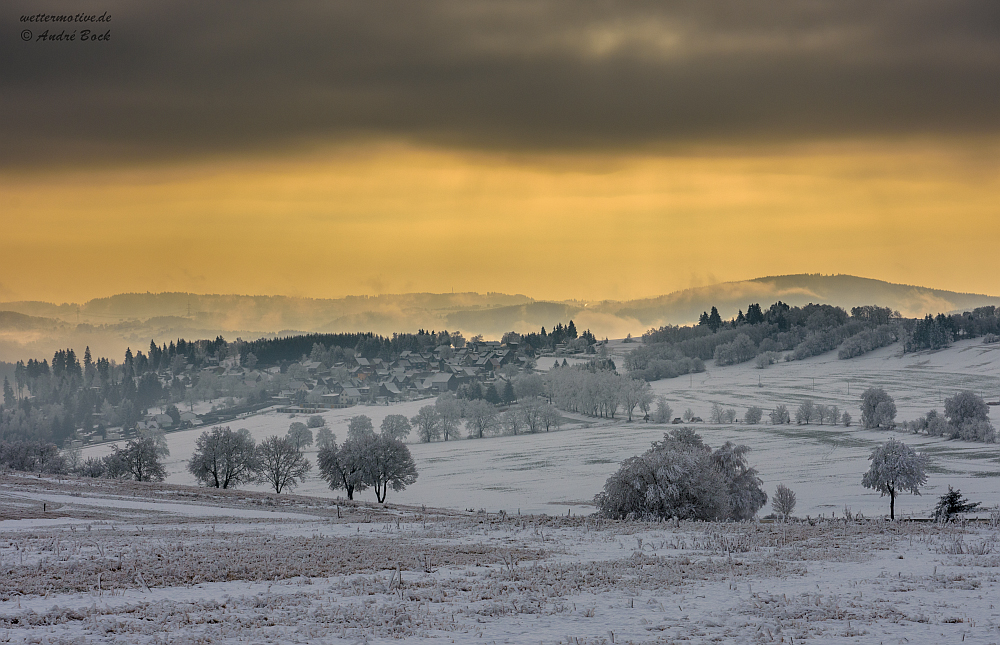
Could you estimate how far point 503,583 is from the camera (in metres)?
21.2

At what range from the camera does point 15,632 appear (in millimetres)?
16000

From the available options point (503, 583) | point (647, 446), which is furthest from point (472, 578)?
point (647, 446)

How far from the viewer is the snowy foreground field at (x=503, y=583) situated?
16.4 metres

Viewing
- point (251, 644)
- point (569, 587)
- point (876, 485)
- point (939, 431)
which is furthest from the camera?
point (939, 431)

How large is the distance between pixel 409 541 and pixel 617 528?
8544 mm

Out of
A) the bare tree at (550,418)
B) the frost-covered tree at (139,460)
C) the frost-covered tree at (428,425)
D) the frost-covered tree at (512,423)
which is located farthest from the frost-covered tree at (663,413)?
the frost-covered tree at (139,460)

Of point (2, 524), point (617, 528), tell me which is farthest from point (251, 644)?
point (2, 524)

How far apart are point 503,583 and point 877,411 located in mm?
139606

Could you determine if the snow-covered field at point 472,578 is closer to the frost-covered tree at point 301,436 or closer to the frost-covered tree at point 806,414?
the frost-covered tree at point 301,436

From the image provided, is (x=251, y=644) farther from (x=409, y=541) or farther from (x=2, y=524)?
(x=2, y=524)

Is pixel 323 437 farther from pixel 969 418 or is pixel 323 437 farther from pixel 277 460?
pixel 969 418

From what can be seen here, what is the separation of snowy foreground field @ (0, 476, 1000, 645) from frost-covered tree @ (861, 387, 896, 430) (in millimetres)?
Answer: 120224

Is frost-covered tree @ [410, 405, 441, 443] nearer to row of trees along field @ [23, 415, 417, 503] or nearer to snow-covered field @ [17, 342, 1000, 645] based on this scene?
row of trees along field @ [23, 415, 417, 503]

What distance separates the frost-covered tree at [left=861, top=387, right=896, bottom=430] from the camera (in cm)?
14100
